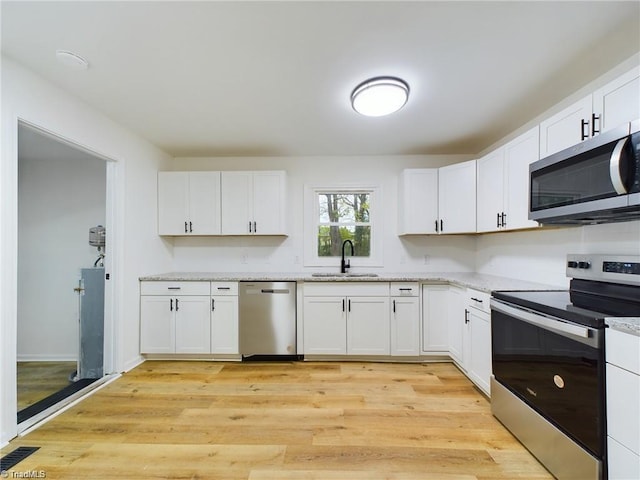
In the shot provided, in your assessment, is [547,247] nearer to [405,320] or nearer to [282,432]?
[405,320]

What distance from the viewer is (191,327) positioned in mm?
3033

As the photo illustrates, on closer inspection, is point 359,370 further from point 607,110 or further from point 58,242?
point 58,242

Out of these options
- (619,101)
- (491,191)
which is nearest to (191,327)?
(491,191)

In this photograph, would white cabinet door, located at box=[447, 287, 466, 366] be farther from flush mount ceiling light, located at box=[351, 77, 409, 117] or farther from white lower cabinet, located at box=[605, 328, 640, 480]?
flush mount ceiling light, located at box=[351, 77, 409, 117]

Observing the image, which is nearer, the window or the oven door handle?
the oven door handle

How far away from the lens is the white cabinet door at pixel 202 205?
339 cm

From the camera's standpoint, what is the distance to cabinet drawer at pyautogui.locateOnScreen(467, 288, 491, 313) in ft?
7.26

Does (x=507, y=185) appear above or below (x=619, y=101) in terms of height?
below

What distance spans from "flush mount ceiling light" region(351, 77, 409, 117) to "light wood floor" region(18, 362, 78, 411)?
3.56 metres

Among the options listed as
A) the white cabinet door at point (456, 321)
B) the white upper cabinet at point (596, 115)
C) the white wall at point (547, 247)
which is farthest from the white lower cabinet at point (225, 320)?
the white upper cabinet at point (596, 115)

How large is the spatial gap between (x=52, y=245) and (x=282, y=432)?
352 centimetres

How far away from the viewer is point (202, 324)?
3033 mm

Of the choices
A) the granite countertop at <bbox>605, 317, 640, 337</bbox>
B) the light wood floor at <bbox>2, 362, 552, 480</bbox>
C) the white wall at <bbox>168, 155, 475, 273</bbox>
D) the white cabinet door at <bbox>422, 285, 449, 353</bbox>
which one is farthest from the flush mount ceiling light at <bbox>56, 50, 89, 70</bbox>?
the white cabinet door at <bbox>422, 285, 449, 353</bbox>

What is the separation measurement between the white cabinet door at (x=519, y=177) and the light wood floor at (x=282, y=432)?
1.53 m
